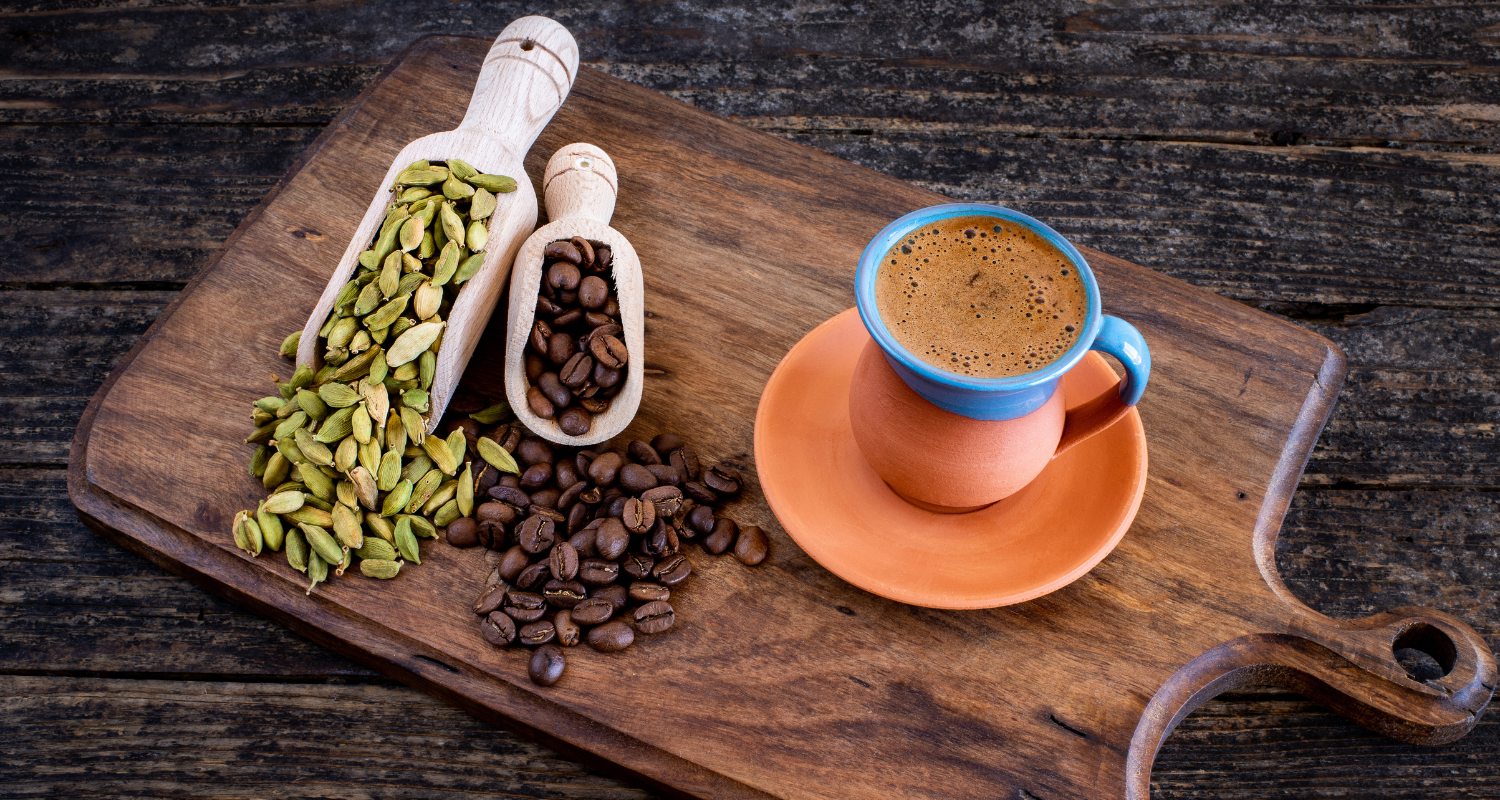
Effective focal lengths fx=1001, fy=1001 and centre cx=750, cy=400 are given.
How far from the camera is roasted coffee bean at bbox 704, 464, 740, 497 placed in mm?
1289

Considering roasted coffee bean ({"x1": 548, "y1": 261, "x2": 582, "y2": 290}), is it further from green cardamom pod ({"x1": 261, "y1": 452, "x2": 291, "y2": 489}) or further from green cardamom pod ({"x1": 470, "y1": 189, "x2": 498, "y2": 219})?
green cardamom pod ({"x1": 261, "y1": 452, "x2": 291, "y2": 489})

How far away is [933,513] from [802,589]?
186 millimetres

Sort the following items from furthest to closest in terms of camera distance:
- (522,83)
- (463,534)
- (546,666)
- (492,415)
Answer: (522,83)
(492,415)
(463,534)
(546,666)

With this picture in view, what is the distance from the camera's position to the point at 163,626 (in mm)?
1513

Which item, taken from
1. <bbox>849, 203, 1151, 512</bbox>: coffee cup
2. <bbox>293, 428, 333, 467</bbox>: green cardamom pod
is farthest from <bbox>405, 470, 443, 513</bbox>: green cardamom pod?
<bbox>849, 203, 1151, 512</bbox>: coffee cup

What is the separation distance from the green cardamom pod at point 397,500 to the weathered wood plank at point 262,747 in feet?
1.10

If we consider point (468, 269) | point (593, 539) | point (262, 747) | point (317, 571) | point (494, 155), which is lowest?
point (262, 747)

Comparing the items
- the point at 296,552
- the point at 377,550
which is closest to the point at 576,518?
the point at 377,550

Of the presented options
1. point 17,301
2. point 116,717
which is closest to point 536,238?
point 116,717

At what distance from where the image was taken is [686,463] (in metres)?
1.32

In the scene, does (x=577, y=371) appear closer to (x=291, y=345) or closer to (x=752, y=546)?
(x=752, y=546)

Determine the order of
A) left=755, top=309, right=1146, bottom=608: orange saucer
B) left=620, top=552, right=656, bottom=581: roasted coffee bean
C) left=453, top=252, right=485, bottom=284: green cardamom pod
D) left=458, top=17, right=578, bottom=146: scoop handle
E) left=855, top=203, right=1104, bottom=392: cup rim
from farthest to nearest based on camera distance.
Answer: left=458, top=17, right=578, bottom=146: scoop handle, left=453, top=252, right=485, bottom=284: green cardamom pod, left=620, top=552, right=656, bottom=581: roasted coffee bean, left=755, top=309, right=1146, bottom=608: orange saucer, left=855, top=203, right=1104, bottom=392: cup rim

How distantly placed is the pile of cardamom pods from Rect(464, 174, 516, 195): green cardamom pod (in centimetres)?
5

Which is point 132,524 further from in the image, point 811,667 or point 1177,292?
point 1177,292
